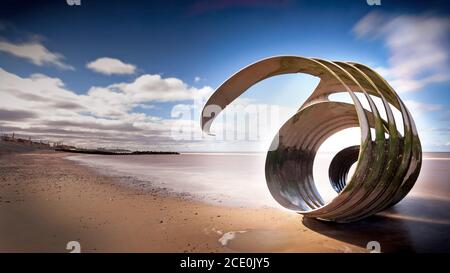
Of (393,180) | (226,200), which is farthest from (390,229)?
Result: (226,200)

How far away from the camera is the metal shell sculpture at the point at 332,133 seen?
5.16 m

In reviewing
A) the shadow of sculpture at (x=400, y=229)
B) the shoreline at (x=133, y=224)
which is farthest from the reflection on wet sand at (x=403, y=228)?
the shoreline at (x=133, y=224)

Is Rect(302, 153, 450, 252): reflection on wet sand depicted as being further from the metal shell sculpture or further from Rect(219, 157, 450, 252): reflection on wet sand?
the metal shell sculpture

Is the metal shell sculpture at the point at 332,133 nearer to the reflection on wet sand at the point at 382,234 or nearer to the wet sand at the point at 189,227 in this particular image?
the reflection on wet sand at the point at 382,234

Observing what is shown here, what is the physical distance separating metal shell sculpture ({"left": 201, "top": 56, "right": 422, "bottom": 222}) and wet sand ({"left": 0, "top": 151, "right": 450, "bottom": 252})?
52cm

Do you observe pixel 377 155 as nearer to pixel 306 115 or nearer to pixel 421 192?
pixel 306 115

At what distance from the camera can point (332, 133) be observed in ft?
27.7

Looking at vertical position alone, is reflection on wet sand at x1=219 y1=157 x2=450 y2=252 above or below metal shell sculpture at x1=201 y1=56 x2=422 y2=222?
below

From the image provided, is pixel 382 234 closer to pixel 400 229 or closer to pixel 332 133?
pixel 400 229

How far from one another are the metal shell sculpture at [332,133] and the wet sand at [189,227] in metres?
0.52

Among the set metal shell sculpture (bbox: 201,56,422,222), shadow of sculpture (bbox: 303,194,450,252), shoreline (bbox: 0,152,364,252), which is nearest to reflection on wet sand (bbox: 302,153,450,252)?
shadow of sculpture (bbox: 303,194,450,252)

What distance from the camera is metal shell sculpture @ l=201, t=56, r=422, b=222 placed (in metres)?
5.16
